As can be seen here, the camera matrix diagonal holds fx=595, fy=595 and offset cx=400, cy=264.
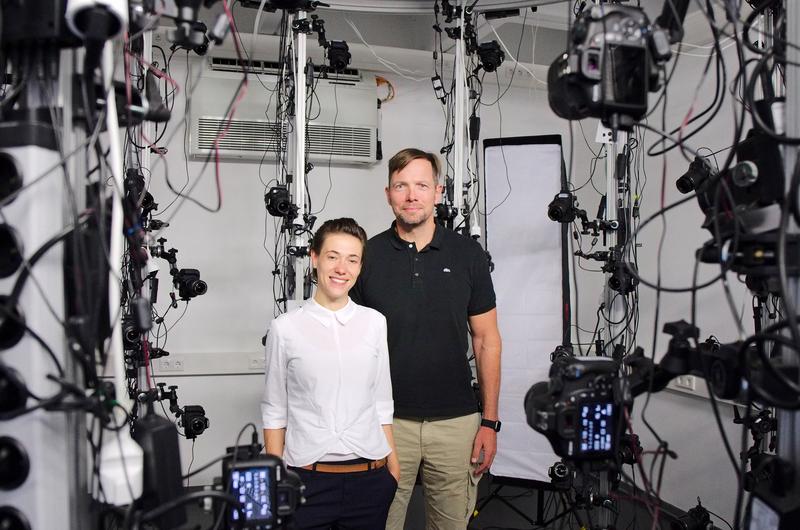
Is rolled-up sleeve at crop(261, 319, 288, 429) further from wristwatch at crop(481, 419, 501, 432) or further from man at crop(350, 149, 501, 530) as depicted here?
wristwatch at crop(481, 419, 501, 432)

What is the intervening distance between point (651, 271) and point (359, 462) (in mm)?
2757

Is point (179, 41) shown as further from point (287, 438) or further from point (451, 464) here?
point (451, 464)

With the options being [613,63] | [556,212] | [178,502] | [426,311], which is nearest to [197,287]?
[426,311]

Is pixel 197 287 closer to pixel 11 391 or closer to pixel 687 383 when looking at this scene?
pixel 11 391

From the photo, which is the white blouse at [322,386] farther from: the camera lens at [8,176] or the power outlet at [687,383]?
the power outlet at [687,383]

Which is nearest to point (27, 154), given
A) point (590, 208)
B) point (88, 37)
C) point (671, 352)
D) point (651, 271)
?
point (88, 37)

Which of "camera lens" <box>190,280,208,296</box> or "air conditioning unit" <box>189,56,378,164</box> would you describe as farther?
"air conditioning unit" <box>189,56,378,164</box>

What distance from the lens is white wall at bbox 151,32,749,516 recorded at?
139 inches

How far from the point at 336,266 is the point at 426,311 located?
544mm

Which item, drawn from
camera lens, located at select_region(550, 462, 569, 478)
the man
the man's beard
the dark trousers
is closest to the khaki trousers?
the man

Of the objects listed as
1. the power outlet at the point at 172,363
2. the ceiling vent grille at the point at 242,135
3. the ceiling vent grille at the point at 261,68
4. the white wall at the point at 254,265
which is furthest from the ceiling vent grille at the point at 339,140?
the power outlet at the point at 172,363

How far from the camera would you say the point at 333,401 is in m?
1.70

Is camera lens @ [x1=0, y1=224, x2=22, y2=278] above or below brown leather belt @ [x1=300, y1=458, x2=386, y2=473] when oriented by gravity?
above

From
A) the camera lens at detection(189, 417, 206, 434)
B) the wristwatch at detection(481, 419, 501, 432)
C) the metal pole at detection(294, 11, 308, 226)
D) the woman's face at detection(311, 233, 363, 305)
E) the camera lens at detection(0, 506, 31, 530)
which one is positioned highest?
the metal pole at detection(294, 11, 308, 226)
